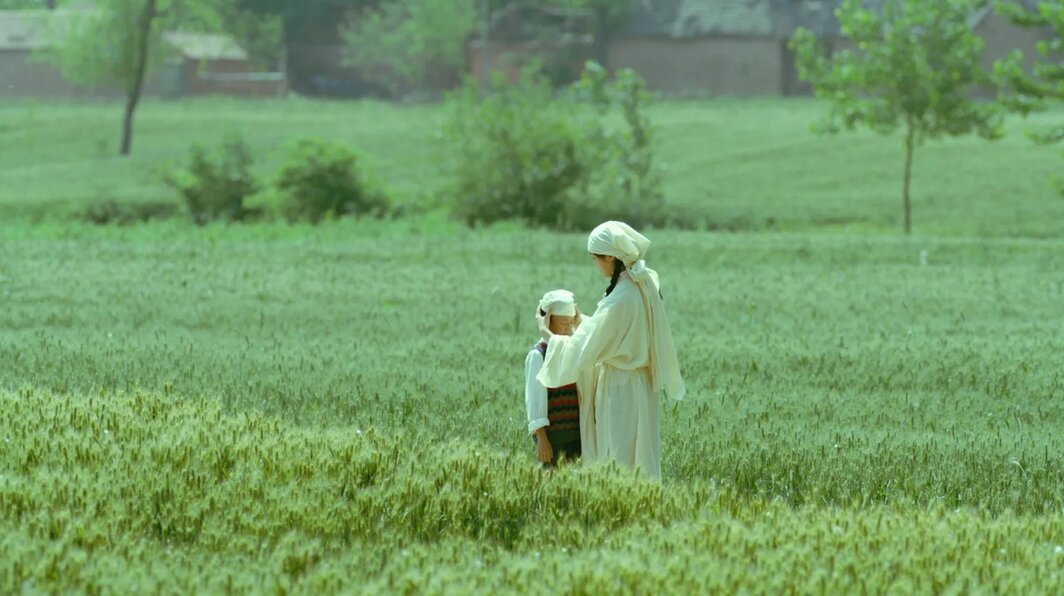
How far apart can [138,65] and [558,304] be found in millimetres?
60991

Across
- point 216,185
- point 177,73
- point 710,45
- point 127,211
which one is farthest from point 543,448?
point 177,73

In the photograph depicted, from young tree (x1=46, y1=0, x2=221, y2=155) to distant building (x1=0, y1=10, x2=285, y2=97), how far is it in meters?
23.0

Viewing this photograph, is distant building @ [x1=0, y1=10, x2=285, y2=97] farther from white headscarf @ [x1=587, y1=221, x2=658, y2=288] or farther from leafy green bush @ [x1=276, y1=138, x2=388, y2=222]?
white headscarf @ [x1=587, y1=221, x2=658, y2=288]

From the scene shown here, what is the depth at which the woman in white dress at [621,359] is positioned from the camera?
27.9 feet

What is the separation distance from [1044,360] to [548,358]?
8413mm

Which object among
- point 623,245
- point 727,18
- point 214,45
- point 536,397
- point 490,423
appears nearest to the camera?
point 623,245

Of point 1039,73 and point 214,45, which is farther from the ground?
point 214,45

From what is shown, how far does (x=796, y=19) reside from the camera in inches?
3848

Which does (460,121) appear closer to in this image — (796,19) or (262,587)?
(262,587)

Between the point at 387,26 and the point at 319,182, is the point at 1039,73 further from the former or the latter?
Result: the point at 387,26

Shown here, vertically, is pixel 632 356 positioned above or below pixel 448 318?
above

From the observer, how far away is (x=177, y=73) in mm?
95750

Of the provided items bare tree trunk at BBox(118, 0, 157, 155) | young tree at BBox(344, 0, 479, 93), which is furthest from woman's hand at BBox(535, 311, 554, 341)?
young tree at BBox(344, 0, 479, 93)

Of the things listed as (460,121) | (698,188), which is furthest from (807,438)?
(698,188)
